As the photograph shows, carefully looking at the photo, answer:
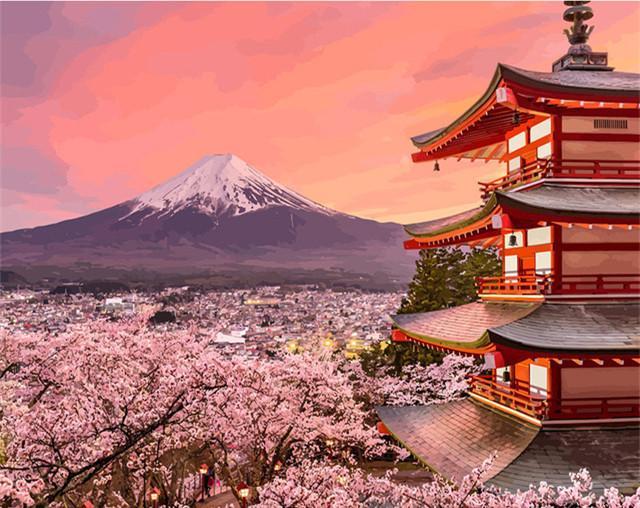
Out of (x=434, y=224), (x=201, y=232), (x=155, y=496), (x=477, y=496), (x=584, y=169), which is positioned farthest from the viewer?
(x=201, y=232)

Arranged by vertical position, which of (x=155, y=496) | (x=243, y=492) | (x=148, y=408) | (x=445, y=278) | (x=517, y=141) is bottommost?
(x=155, y=496)

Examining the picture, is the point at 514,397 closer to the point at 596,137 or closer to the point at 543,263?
the point at 543,263

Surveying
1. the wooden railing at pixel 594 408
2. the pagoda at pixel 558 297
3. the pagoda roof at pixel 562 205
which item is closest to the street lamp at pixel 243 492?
the pagoda at pixel 558 297

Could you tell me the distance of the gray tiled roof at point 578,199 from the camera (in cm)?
900

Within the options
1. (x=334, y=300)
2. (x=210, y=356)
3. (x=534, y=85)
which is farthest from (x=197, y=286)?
(x=534, y=85)

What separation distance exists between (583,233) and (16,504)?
13.2 m

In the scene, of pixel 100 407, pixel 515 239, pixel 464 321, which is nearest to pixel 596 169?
pixel 515 239

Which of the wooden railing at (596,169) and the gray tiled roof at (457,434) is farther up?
the wooden railing at (596,169)

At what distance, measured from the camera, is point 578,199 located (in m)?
9.62

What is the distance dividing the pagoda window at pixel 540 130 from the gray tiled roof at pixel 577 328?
3.47 metres

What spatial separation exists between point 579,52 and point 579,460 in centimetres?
880

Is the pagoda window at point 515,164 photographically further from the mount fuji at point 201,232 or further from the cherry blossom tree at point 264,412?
the mount fuji at point 201,232

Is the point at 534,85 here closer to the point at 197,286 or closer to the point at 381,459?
the point at 381,459

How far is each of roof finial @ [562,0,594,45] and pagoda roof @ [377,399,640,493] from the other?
8.56 meters
